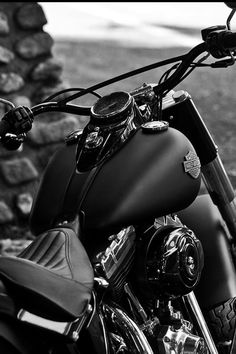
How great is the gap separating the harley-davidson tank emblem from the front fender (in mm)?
385

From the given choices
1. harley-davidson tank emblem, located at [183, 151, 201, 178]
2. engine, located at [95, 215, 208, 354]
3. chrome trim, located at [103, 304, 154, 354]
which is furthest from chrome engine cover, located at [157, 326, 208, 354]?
harley-davidson tank emblem, located at [183, 151, 201, 178]

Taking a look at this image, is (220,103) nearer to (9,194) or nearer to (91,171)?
(9,194)

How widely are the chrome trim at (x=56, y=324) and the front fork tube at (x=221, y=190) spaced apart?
77 centimetres

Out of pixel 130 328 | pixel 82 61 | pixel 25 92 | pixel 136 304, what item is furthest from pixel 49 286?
pixel 82 61

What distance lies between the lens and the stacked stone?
4766 mm

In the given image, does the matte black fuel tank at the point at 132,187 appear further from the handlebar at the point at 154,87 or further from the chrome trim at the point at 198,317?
the chrome trim at the point at 198,317

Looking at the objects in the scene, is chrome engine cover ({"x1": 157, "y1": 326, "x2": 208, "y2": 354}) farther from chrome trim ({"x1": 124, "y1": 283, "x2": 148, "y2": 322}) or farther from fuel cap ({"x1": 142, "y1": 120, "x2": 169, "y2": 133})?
fuel cap ({"x1": 142, "y1": 120, "x2": 169, "y2": 133})

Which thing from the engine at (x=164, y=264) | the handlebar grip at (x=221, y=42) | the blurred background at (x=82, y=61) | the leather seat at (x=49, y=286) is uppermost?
the handlebar grip at (x=221, y=42)

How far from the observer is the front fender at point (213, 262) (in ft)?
8.47

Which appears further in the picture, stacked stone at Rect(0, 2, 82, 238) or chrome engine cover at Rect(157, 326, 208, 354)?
stacked stone at Rect(0, 2, 82, 238)

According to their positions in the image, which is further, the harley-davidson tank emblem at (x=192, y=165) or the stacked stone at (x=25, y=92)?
the stacked stone at (x=25, y=92)

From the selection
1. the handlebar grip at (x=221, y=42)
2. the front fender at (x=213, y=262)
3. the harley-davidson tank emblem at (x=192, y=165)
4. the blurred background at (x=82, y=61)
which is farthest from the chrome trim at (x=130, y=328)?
the blurred background at (x=82, y=61)

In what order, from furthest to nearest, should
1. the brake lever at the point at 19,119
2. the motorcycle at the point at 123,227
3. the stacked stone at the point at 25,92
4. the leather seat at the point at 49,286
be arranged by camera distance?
the stacked stone at the point at 25,92 → the brake lever at the point at 19,119 → the motorcycle at the point at 123,227 → the leather seat at the point at 49,286

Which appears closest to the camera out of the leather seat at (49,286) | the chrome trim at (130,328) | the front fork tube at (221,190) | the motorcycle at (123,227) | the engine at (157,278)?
the leather seat at (49,286)
